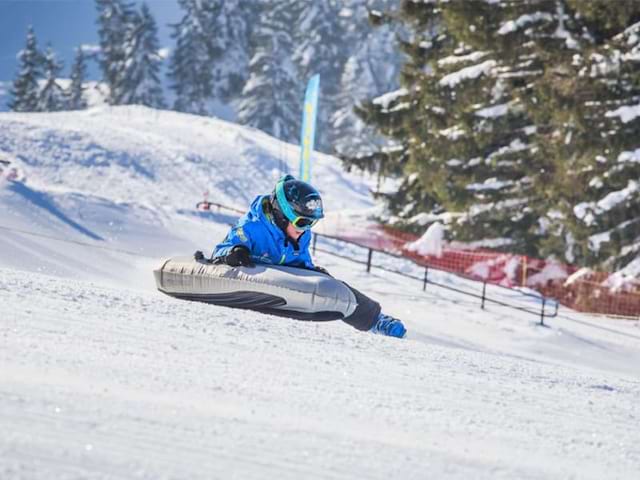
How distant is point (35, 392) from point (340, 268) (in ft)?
53.2

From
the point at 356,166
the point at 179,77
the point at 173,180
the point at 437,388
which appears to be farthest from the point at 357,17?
the point at 437,388

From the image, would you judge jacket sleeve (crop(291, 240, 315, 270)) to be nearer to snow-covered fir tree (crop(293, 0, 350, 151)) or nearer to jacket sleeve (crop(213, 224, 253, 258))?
jacket sleeve (crop(213, 224, 253, 258))

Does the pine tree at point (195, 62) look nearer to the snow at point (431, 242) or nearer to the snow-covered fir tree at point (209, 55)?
Result: the snow-covered fir tree at point (209, 55)

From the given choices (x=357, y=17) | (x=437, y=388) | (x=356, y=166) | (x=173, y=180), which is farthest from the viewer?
(x=357, y=17)

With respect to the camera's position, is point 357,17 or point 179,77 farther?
point 357,17

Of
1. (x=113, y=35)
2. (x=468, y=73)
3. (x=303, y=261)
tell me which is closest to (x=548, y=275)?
(x=468, y=73)

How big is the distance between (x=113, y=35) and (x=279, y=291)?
59.6 m

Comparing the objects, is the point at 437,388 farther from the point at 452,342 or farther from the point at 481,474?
the point at 452,342

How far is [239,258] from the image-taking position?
8484 mm

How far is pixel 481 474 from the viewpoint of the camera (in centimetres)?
321

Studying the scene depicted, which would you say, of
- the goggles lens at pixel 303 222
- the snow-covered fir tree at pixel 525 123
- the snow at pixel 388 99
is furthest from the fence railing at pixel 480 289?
the goggles lens at pixel 303 222

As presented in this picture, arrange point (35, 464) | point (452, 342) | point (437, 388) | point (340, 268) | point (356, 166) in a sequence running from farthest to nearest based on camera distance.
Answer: point (356, 166) → point (340, 268) → point (452, 342) → point (437, 388) → point (35, 464)

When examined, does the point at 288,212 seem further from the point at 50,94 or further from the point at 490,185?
the point at 50,94

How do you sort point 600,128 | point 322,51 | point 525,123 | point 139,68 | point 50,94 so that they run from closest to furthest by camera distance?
1. point 600,128
2. point 525,123
3. point 139,68
4. point 50,94
5. point 322,51
